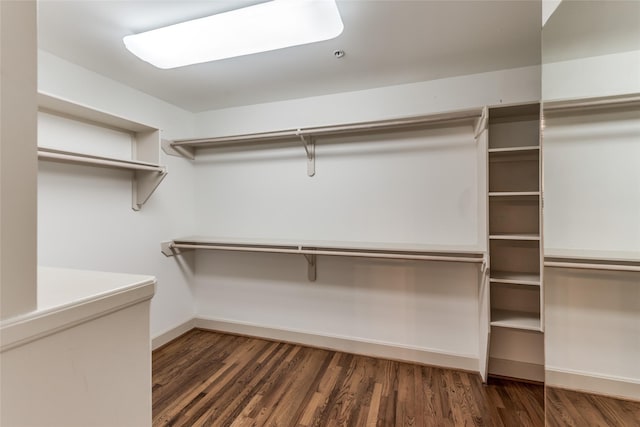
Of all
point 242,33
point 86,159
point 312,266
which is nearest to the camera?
point 242,33

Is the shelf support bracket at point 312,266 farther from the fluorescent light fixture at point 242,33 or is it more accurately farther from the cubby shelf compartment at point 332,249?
the fluorescent light fixture at point 242,33

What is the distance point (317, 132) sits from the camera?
7.15ft

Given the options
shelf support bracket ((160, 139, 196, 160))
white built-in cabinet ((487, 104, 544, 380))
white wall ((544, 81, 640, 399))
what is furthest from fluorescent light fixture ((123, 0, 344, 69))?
white wall ((544, 81, 640, 399))

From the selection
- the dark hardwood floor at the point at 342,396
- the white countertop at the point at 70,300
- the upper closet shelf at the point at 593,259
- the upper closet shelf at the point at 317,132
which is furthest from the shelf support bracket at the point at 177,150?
the upper closet shelf at the point at 593,259

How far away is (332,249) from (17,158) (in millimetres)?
1821

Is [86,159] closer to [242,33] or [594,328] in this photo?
[242,33]

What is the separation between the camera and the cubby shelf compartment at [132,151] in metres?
Answer: 1.62

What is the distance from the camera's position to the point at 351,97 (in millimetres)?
2342

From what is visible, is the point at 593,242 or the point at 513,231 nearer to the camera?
the point at 593,242

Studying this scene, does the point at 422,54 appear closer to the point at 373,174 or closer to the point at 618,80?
the point at 373,174

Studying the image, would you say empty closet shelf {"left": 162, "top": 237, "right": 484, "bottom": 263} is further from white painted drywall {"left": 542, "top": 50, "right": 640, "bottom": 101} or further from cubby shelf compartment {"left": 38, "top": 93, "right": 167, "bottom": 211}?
white painted drywall {"left": 542, "top": 50, "right": 640, "bottom": 101}

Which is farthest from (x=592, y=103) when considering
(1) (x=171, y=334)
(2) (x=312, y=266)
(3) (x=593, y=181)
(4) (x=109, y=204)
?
(1) (x=171, y=334)

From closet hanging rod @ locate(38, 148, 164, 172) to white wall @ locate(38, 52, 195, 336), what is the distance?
22 cm

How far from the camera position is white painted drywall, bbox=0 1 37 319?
0.46m
